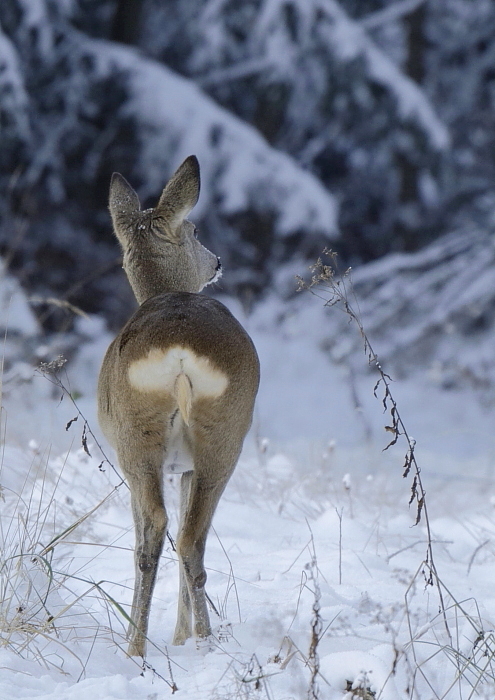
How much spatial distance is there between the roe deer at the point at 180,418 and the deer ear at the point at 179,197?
874 millimetres

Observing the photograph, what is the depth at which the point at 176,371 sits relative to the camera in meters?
3.17

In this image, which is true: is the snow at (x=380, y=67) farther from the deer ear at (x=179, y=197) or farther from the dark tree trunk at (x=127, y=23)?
the deer ear at (x=179, y=197)

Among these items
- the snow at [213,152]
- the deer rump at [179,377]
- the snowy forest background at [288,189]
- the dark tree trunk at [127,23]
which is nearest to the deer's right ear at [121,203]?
the deer rump at [179,377]

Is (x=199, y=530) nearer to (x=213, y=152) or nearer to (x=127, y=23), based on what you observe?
(x=213, y=152)

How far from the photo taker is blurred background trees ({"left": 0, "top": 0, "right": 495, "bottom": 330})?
11.7 metres

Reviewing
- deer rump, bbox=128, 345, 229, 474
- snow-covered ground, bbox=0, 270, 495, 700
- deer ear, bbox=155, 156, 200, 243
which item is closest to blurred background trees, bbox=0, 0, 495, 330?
snow-covered ground, bbox=0, 270, 495, 700

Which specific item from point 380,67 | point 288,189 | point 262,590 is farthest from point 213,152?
point 262,590

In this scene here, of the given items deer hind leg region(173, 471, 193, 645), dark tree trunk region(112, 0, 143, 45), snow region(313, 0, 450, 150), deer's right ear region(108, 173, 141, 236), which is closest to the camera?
deer hind leg region(173, 471, 193, 645)

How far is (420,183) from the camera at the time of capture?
1441cm

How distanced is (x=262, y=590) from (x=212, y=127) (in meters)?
8.92

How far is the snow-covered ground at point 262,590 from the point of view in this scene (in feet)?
8.97

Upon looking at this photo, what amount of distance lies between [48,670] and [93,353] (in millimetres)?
8920

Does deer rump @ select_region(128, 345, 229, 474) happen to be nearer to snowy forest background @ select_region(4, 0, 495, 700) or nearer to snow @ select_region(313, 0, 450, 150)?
snowy forest background @ select_region(4, 0, 495, 700)

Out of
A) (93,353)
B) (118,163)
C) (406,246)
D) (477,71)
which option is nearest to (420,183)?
(406,246)
